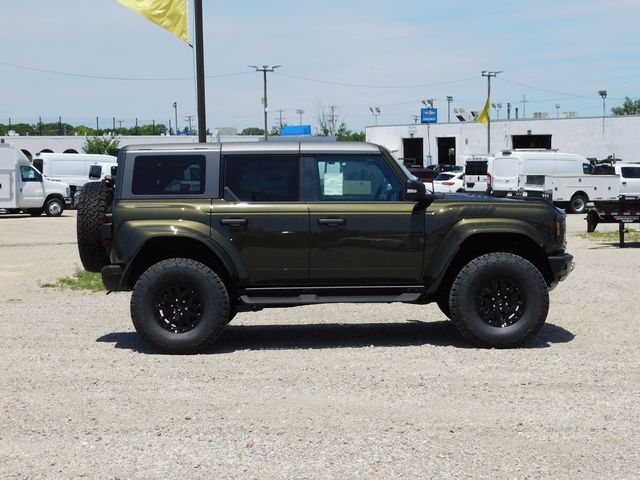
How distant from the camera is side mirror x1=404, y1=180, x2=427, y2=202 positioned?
28.3 feet

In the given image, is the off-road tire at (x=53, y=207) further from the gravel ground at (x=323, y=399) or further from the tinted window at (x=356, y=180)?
the tinted window at (x=356, y=180)

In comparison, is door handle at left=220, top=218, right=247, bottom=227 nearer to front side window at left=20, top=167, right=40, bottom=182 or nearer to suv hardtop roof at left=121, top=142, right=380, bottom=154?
suv hardtop roof at left=121, top=142, right=380, bottom=154

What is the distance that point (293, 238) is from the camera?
8.70 m

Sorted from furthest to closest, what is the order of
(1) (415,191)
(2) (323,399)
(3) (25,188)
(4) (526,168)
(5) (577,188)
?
(4) (526,168), (3) (25,188), (5) (577,188), (1) (415,191), (2) (323,399)

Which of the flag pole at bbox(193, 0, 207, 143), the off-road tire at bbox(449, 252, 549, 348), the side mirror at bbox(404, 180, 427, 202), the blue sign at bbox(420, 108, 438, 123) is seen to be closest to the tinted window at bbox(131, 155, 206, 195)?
the side mirror at bbox(404, 180, 427, 202)

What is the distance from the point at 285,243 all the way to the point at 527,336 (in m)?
2.44

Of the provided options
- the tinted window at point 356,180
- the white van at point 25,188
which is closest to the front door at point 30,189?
the white van at point 25,188

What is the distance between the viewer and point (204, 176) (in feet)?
29.0

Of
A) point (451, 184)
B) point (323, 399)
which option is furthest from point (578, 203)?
point (323, 399)

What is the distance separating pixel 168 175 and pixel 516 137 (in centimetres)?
7313

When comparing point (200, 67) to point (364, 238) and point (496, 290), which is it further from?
point (496, 290)

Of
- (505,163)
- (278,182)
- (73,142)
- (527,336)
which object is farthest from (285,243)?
(73,142)

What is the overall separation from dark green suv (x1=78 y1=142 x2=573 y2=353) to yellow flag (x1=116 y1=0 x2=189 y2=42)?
5.66 meters

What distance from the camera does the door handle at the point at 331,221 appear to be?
8.69m
